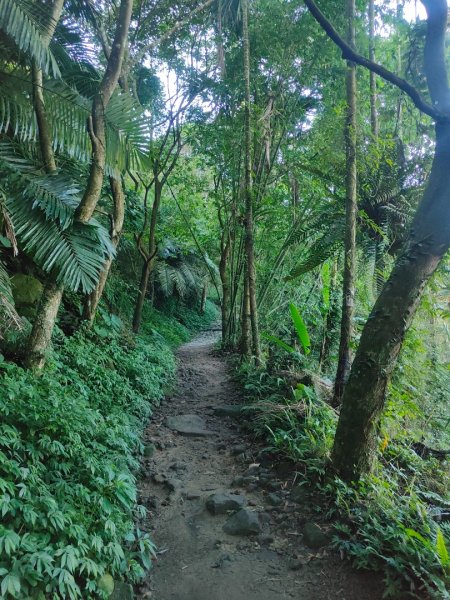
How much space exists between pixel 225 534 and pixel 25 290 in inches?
137

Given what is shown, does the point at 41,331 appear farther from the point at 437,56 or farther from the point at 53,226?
the point at 437,56

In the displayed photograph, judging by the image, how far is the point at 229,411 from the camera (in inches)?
214

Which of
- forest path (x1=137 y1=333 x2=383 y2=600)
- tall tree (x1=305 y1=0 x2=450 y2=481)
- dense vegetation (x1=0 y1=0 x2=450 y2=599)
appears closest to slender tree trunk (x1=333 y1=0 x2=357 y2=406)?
dense vegetation (x1=0 y1=0 x2=450 y2=599)

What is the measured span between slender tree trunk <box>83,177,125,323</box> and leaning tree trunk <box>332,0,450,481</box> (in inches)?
143

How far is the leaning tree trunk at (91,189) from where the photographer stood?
355 cm

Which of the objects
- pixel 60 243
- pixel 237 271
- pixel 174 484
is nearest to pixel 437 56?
pixel 60 243

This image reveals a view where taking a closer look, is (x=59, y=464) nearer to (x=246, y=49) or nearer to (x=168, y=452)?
(x=168, y=452)

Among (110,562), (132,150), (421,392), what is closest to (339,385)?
(421,392)

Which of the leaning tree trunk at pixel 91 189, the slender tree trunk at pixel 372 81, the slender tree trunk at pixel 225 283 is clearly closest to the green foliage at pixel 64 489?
the leaning tree trunk at pixel 91 189

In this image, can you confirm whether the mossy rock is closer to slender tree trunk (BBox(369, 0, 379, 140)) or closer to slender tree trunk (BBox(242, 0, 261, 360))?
slender tree trunk (BBox(242, 0, 261, 360))

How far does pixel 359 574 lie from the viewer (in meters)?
2.51

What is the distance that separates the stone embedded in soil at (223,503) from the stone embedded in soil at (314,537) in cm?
61

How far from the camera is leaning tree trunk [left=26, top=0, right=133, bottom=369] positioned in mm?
3553

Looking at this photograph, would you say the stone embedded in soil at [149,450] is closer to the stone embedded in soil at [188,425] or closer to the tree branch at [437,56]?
the stone embedded in soil at [188,425]
